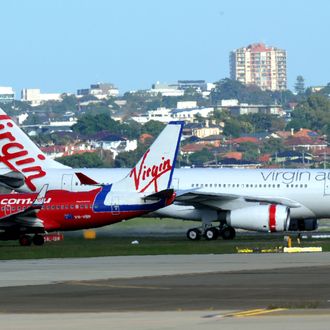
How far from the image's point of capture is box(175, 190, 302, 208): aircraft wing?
73.2 m

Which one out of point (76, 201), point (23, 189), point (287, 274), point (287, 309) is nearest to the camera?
point (287, 309)

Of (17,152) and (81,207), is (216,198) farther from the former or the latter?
(17,152)

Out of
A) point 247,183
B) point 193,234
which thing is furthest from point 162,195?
point 247,183

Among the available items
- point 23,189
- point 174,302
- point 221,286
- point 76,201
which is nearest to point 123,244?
point 76,201

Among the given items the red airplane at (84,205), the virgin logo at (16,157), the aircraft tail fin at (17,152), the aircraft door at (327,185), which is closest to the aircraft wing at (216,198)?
the aircraft door at (327,185)

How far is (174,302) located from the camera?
115ft

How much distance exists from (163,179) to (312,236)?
941 centimetres

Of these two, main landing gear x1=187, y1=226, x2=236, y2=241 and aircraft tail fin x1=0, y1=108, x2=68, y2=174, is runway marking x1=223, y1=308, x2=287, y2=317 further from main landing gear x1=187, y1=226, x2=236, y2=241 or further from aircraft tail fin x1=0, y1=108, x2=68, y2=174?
Answer: aircraft tail fin x1=0, y1=108, x2=68, y2=174

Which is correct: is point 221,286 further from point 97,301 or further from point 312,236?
point 312,236

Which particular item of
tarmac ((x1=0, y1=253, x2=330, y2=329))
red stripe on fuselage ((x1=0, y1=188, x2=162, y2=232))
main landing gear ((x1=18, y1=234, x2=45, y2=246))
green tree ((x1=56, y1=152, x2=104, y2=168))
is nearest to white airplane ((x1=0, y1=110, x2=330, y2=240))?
red stripe on fuselage ((x1=0, y1=188, x2=162, y2=232))

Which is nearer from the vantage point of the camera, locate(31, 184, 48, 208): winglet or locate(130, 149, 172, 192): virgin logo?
locate(31, 184, 48, 208): winglet

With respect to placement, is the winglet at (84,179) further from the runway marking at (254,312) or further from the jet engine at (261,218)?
the runway marking at (254,312)

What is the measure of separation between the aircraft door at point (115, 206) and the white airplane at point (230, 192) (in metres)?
6.90

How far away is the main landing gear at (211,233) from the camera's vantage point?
72625 mm
